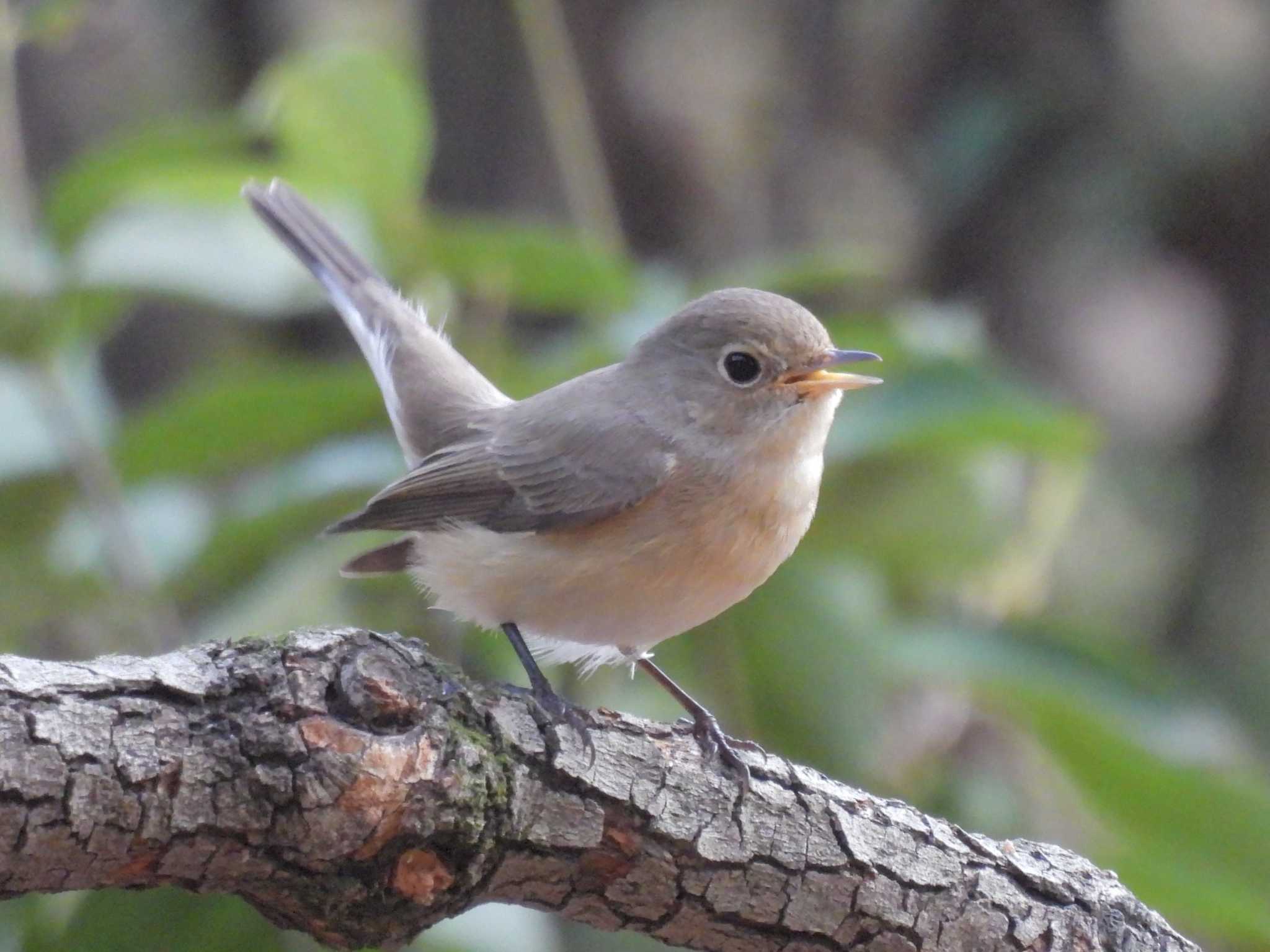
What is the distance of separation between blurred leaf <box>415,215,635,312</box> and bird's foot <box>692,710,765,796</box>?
168cm

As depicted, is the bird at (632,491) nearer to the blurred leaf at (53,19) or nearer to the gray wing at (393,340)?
the gray wing at (393,340)

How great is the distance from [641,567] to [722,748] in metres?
0.66

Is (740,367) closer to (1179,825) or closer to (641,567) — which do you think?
(641,567)

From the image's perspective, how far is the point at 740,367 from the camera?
391 centimetres

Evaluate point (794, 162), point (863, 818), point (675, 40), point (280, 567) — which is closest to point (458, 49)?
point (675, 40)

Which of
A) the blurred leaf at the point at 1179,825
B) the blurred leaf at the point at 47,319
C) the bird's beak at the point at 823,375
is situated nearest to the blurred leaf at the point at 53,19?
the blurred leaf at the point at 47,319

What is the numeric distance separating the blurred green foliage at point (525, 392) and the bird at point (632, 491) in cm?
43

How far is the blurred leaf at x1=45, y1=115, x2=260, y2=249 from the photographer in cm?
430

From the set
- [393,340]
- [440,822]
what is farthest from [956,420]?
[440,822]

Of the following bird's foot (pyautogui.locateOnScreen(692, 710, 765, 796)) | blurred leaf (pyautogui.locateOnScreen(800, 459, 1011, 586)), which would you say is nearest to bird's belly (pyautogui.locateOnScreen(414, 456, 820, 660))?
bird's foot (pyautogui.locateOnScreen(692, 710, 765, 796))

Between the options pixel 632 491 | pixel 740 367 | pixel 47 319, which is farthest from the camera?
pixel 47 319

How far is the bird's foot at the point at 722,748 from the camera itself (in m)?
2.98

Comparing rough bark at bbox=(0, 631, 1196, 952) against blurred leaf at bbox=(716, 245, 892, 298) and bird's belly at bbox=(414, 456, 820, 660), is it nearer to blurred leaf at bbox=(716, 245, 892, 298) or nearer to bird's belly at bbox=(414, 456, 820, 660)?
bird's belly at bbox=(414, 456, 820, 660)

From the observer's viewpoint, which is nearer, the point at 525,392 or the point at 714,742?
the point at 714,742
